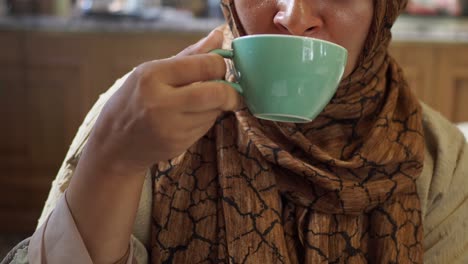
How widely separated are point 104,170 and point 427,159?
2.23ft

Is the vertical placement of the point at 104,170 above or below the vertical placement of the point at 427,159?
above

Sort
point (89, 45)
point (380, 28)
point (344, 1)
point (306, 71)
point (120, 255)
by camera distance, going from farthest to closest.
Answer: point (89, 45) → point (380, 28) → point (344, 1) → point (120, 255) → point (306, 71)

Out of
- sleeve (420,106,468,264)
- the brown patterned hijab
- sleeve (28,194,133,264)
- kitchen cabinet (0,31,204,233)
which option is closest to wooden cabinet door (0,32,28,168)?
kitchen cabinet (0,31,204,233)

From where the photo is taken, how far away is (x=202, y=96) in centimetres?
56

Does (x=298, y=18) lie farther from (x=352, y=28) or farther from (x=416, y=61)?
(x=416, y=61)

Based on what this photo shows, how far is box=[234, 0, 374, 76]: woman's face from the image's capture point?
762mm

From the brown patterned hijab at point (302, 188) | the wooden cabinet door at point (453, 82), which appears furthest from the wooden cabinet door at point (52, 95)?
the wooden cabinet door at point (453, 82)

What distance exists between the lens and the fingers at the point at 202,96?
55cm

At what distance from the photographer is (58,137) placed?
92.6 inches

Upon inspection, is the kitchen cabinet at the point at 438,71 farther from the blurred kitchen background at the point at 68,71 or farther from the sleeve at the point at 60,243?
the sleeve at the point at 60,243

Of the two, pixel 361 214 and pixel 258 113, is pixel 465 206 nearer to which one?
pixel 361 214

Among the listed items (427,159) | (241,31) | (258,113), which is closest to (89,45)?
(241,31)

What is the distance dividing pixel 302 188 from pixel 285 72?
380 millimetres

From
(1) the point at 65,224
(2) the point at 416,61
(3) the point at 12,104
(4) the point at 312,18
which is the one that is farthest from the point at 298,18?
(3) the point at 12,104
